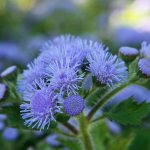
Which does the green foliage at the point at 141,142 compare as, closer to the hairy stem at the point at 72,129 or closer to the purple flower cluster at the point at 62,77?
the hairy stem at the point at 72,129

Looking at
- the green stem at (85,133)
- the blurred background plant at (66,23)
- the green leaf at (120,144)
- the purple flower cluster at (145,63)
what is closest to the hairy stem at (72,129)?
the green stem at (85,133)

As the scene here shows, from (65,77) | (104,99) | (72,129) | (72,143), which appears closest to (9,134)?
(72,143)

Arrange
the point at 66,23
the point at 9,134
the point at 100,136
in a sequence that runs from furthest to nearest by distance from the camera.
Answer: the point at 66,23
the point at 9,134
the point at 100,136

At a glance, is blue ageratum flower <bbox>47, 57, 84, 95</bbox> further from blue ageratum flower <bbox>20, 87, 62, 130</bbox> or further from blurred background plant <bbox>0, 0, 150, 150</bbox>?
blurred background plant <bbox>0, 0, 150, 150</bbox>

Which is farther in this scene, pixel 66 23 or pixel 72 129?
pixel 66 23

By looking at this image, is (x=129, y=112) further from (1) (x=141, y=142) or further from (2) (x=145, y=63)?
(1) (x=141, y=142)

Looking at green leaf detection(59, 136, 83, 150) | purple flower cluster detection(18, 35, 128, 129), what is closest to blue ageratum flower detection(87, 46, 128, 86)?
purple flower cluster detection(18, 35, 128, 129)

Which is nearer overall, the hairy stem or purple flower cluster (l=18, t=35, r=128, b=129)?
purple flower cluster (l=18, t=35, r=128, b=129)
